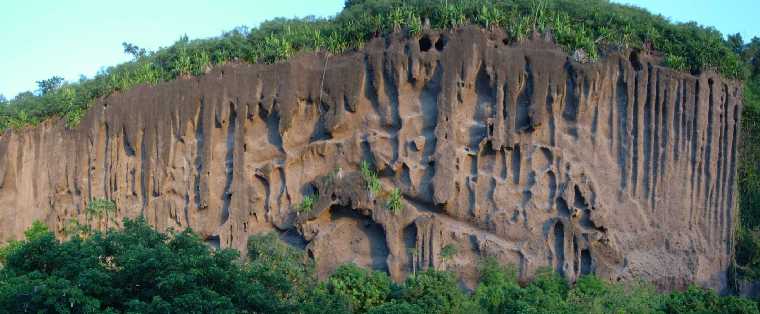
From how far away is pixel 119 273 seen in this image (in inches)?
949

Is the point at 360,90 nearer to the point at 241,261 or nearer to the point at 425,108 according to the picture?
the point at 425,108

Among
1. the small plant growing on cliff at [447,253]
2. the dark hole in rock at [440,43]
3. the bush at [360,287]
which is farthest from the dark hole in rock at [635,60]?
the bush at [360,287]

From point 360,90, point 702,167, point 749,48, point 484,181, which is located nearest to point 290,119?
point 360,90

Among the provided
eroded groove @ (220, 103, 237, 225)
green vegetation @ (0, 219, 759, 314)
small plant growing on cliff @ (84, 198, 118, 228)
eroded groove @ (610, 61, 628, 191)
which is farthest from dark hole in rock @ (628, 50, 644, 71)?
small plant growing on cliff @ (84, 198, 118, 228)

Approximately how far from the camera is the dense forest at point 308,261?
23781mm

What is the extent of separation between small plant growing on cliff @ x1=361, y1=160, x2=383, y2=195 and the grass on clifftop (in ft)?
→ 11.5

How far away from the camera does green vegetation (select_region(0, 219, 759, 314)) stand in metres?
23.3

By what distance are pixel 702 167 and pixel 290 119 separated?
1007 cm

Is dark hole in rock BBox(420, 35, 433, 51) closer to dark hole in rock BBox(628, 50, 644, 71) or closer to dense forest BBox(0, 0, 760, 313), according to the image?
dense forest BBox(0, 0, 760, 313)

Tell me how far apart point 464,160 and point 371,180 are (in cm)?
228

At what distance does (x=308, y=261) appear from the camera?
102 feet

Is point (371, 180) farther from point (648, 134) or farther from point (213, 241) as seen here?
point (648, 134)

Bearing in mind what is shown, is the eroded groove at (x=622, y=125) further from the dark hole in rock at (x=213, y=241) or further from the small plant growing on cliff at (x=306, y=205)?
the dark hole in rock at (x=213, y=241)

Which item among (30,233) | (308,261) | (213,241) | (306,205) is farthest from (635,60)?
(30,233)
